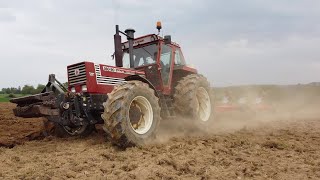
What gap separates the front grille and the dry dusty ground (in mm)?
1255


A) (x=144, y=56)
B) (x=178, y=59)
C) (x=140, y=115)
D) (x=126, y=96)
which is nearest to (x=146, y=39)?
(x=144, y=56)

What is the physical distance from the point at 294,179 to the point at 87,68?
4.30 meters

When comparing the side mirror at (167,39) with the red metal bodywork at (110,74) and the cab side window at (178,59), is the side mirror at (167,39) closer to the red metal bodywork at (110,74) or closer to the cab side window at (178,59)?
the red metal bodywork at (110,74)

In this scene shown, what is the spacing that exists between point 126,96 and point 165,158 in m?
1.44

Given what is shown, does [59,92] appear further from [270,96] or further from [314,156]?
[270,96]

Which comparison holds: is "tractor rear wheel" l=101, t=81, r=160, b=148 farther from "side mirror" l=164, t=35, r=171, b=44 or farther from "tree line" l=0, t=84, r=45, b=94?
"tree line" l=0, t=84, r=45, b=94

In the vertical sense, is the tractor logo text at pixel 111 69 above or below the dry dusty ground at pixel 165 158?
above

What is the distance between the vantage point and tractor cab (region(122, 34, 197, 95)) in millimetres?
8539

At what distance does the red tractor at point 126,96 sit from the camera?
237 inches

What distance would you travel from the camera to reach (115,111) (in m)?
5.80

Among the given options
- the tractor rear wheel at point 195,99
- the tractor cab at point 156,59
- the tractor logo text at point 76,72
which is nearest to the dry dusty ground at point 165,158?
the tractor rear wheel at point 195,99

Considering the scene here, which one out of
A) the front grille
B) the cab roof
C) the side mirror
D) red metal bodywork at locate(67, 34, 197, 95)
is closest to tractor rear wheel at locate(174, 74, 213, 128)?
red metal bodywork at locate(67, 34, 197, 95)

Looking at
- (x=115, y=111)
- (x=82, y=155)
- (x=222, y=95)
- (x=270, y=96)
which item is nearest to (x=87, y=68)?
(x=115, y=111)

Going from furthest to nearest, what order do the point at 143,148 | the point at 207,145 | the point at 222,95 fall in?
the point at 222,95
the point at 207,145
the point at 143,148
